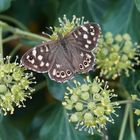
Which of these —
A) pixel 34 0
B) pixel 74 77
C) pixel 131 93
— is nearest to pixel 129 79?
pixel 131 93

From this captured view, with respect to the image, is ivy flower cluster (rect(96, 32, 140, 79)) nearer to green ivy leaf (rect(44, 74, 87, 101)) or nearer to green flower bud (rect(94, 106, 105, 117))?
green ivy leaf (rect(44, 74, 87, 101))

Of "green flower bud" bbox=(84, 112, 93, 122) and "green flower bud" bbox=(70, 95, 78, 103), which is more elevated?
"green flower bud" bbox=(70, 95, 78, 103)

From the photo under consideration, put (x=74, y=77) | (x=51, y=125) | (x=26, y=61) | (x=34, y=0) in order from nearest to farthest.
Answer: (x=26, y=61), (x=74, y=77), (x=51, y=125), (x=34, y=0)

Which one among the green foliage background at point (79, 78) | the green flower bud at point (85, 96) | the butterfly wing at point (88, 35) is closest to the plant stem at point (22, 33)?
the green foliage background at point (79, 78)

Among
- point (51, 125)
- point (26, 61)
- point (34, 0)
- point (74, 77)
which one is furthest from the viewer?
point (34, 0)

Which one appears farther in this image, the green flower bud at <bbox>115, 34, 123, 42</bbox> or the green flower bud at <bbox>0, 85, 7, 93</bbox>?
the green flower bud at <bbox>115, 34, 123, 42</bbox>

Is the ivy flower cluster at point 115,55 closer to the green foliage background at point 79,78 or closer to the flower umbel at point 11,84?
the green foliage background at point 79,78

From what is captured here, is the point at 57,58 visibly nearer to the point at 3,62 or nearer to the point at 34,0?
the point at 3,62

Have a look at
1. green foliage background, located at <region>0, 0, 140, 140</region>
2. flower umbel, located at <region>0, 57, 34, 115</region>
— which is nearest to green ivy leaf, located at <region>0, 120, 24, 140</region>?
green foliage background, located at <region>0, 0, 140, 140</region>
